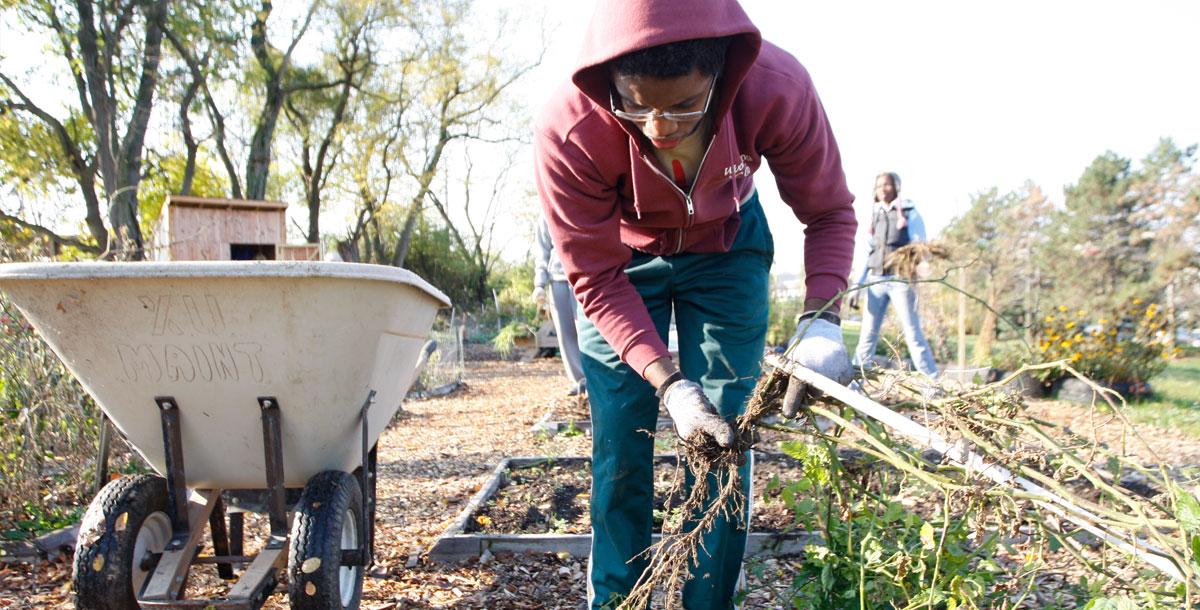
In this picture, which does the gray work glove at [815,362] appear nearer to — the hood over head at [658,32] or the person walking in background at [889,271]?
the hood over head at [658,32]

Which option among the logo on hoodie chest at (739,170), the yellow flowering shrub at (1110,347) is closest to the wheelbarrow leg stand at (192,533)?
the logo on hoodie chest at (739,170)

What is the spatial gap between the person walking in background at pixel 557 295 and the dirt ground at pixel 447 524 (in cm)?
70

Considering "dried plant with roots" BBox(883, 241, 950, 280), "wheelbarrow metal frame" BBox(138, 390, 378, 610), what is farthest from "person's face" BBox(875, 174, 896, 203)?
"wheelbarrow metal frame" BBox(138, 390, 378, 610)

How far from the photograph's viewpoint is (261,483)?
87.0 inches

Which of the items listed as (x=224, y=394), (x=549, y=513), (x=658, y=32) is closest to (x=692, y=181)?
(x=658, y=32)

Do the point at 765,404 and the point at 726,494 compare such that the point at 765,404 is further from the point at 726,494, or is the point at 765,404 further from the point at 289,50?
the point at 289,50

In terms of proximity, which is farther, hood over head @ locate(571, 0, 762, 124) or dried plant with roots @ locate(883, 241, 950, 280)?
dried plant with roots @ locate(883, 241, 950, 280)

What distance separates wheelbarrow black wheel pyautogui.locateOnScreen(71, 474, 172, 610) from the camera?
1904 millimetres

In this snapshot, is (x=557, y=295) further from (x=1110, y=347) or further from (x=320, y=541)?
(x=1110, y=347)

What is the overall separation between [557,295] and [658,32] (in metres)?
3.92

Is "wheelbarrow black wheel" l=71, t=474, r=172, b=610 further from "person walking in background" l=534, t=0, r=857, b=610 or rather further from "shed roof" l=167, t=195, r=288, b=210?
"shed roof" l=167, t=195, r=288, b=210

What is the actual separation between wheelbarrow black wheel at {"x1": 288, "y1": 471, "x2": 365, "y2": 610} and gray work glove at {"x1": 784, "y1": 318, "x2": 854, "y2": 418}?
4.28 feet

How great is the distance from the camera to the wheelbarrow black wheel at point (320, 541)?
191 cm

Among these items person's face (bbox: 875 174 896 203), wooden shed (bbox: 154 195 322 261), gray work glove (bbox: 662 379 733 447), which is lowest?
gray work glove (bbox: 662 379 733 447)
